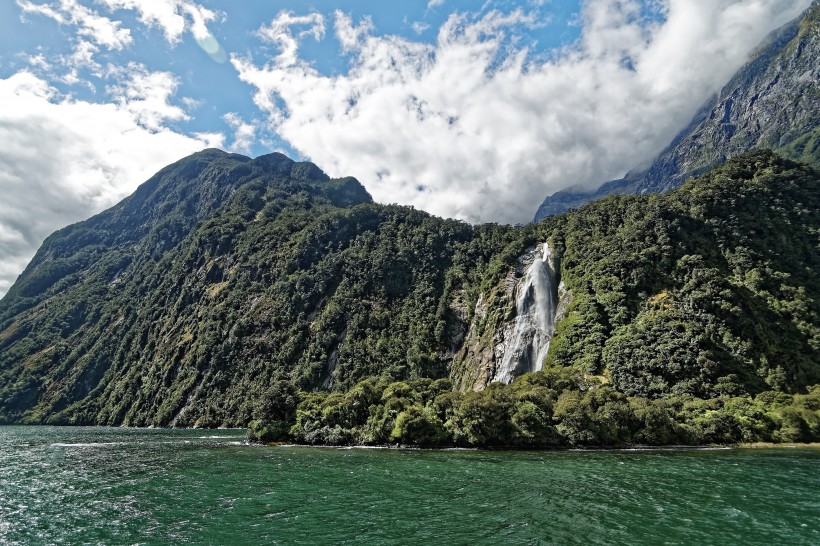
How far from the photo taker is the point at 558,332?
15662 centimetres

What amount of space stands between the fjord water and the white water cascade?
80601mm

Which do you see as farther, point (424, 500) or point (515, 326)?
point (515, 326)

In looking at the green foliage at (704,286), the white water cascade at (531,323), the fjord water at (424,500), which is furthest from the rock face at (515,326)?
the fjord water at (424,500)

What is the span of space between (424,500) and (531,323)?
130 metres

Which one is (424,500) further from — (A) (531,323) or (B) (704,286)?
(A) (531,323)

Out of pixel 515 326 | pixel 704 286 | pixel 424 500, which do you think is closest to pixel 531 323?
pixel 515 326

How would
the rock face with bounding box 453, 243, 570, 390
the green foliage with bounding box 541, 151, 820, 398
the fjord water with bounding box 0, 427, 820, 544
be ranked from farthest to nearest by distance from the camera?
the rock face with bounding box 453, 243, 570, 390
the green foliage with bounding box 541, 151, 820, 398
the fjord water with bounding box 0, 427, 820, 544

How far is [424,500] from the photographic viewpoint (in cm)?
4581

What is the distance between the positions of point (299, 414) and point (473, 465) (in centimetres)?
5779

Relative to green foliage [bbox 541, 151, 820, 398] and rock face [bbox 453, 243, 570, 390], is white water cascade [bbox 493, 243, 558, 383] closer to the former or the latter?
rock face [bbox 453, 243, 570, 390]

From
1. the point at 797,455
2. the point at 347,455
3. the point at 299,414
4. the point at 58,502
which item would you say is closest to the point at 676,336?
the point at 797,455

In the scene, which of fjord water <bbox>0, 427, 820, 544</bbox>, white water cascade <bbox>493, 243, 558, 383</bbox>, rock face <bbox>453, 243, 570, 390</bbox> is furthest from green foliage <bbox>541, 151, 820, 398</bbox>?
fjord water <bbox>0, 427, 820, 544</bbox>

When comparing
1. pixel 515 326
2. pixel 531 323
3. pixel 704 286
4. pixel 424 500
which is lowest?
pixel 424 500

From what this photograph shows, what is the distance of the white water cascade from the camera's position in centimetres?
15812
